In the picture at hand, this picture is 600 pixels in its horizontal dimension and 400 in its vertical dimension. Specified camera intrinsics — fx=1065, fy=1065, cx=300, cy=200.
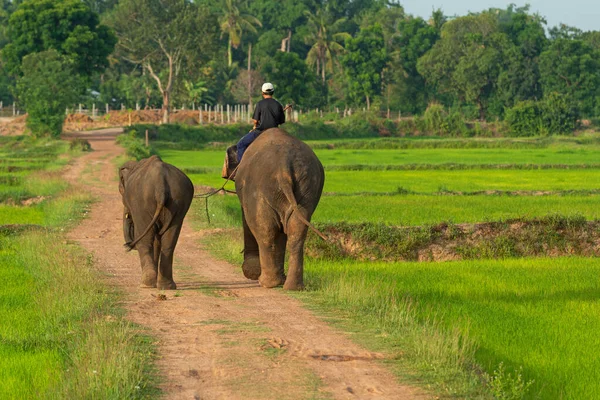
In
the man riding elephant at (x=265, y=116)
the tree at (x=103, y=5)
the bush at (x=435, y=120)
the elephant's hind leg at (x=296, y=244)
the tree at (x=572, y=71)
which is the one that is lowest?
the bush at (x=435, y=120)

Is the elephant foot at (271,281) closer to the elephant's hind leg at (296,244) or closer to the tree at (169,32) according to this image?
the elephant's hind leg at (296,244)

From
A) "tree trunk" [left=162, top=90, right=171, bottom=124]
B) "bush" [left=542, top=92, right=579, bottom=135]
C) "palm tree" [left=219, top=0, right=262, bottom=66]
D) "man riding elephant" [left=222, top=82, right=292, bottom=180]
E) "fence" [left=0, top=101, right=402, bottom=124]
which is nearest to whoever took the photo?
"man riding elephant" [left=222, top=82, right=292, bottom=180]

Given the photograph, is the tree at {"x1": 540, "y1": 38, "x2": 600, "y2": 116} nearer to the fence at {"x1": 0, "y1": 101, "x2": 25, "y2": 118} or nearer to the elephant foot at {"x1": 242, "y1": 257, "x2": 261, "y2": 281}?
the fence at {"x1": 0, "y1": 101, "x2": 25, "y2": 118}

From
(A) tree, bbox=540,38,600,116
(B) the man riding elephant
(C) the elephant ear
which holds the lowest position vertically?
(C) the elephant ear

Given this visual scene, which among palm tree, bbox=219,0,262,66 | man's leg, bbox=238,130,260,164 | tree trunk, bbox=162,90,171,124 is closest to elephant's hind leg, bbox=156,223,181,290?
man's leg, bbox=238,130,260,164

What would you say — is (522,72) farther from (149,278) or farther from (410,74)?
A: (149,278)

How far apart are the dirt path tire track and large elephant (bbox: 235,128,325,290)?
0.96ft

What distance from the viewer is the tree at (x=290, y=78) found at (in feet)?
234

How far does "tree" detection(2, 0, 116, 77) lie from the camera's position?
5975cm

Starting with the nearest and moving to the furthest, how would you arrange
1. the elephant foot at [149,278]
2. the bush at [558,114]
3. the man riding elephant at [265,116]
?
the elephant foot at [149,278] → the man riding elephant at [265,116] → the bush at [558,114]

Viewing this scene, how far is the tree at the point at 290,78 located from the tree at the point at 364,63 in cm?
502

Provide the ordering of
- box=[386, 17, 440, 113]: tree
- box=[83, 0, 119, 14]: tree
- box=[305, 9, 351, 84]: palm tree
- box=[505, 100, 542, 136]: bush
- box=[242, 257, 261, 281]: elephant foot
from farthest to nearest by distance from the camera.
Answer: box=[83, 0, 119, 14]: tree < box=[305, 9, 351, 84]: palm tree < box=[386, 17, 440, 113]: tree < box=[505, 100, 542, 136]: bush < box=[242, 257, 261, 281]: elephant foot

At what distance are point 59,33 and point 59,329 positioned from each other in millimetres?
53746

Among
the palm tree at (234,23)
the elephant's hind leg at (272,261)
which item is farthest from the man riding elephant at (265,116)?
the palm tree at (234,23)
